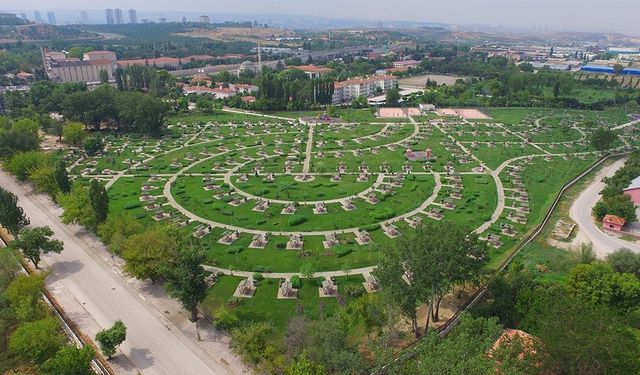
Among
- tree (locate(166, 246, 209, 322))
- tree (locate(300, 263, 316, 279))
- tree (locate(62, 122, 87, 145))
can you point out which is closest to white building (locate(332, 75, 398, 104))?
tree (locate(62, 122, 87, 145))

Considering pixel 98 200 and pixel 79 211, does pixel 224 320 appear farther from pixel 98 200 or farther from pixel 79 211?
pixel 79 211

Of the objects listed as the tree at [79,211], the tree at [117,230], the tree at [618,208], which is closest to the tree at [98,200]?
the tree at [79,211]

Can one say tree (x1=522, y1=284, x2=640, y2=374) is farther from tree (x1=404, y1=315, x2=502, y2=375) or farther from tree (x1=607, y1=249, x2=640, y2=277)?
tree (x1=607, y1=249, x2=640, y2=277)

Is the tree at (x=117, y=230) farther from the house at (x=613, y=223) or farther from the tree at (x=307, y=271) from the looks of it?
the house at (x=613, y=223)

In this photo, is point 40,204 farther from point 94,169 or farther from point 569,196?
point 569,196

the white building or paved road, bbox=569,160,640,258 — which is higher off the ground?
the white building

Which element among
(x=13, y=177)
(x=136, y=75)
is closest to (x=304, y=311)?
(x=13, y=177)

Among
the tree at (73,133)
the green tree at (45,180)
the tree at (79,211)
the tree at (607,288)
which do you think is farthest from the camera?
the tree at (73,133)
